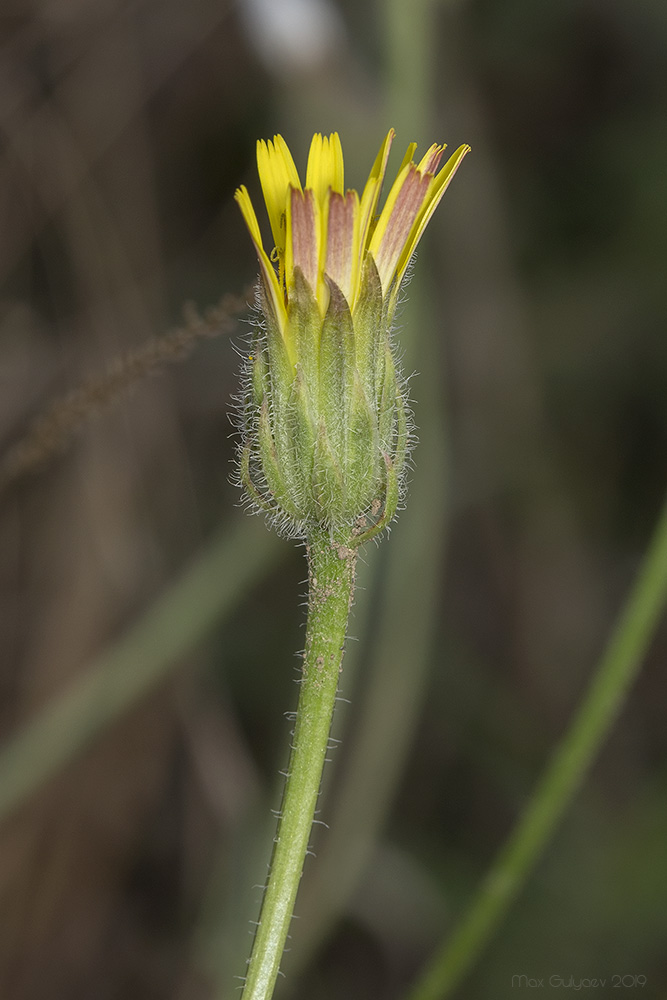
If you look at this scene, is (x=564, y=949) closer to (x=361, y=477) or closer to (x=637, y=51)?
(x=361, y=477)

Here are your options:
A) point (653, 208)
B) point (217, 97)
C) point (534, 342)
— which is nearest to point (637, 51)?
point (653, 208)

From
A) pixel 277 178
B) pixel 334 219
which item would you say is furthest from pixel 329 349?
pixel 277 178

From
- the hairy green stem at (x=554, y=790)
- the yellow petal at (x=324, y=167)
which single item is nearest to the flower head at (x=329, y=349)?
the yellow petal at (x=324, y=167)

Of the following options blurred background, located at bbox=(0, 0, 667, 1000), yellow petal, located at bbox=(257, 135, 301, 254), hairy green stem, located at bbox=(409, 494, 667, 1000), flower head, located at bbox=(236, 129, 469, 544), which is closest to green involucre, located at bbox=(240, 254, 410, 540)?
flower head, located at bbox=(236, 129, 469, 544)

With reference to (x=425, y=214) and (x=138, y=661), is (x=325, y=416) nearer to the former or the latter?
(x=425, y=214)

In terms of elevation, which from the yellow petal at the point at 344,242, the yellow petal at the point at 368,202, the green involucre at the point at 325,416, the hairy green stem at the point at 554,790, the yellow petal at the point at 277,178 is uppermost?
the yellow petal at the point at 277,178

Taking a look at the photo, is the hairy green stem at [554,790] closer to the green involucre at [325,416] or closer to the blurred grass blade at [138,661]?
the green involucre at [325,416]
